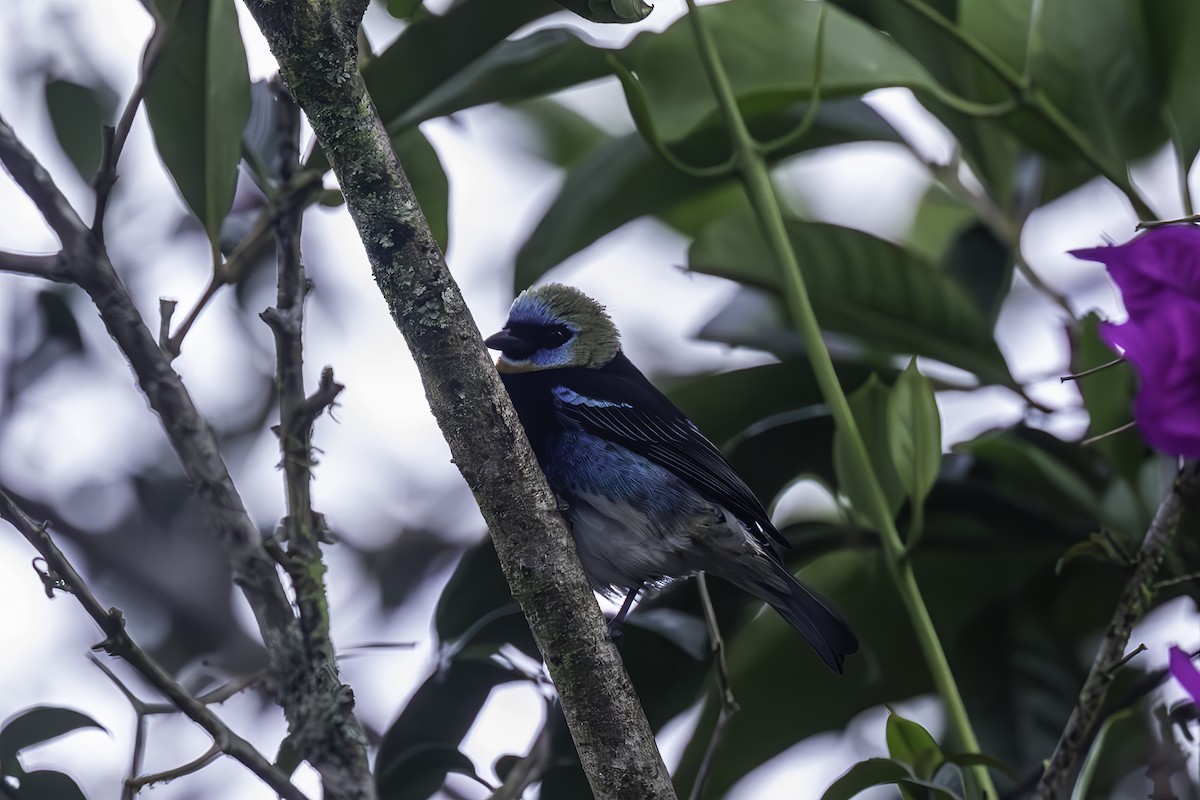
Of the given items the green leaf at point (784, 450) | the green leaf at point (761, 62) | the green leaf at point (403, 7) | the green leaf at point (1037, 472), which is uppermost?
the green leaf at point (403, 7)

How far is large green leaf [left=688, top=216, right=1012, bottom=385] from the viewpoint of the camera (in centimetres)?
200

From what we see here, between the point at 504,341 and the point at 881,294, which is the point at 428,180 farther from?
the point at 881,294

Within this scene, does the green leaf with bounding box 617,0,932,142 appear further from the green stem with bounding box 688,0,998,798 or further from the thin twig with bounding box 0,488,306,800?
the thin twig with bounding box 0,488,306,800

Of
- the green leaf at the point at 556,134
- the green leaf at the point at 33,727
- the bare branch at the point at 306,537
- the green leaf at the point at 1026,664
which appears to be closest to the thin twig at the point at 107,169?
the bare branch at the point at 306,537

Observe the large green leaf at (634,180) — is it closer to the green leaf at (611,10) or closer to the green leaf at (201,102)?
the green leaf at (201,102)

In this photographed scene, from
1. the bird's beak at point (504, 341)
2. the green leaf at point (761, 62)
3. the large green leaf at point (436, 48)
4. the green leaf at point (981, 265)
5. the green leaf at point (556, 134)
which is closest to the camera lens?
the large green leaf at point (436, 48)

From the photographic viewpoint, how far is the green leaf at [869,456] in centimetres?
158

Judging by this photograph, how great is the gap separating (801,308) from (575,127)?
1569mm

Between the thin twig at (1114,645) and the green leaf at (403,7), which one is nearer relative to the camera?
the thin twig at (1114,645)

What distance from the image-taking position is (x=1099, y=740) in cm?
139

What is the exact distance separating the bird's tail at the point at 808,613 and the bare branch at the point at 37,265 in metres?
1.12

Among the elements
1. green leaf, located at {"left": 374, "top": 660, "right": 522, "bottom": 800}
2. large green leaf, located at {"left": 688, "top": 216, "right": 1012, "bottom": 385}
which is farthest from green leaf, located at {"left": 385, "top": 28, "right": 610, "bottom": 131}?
green leaf, located at {"left": 374, "top": 660, "right": 522, "bottom": 800}

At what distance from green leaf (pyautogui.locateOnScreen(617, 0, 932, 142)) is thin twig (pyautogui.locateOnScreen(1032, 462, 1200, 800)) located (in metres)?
0.95

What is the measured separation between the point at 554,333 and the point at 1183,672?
5.28ft
